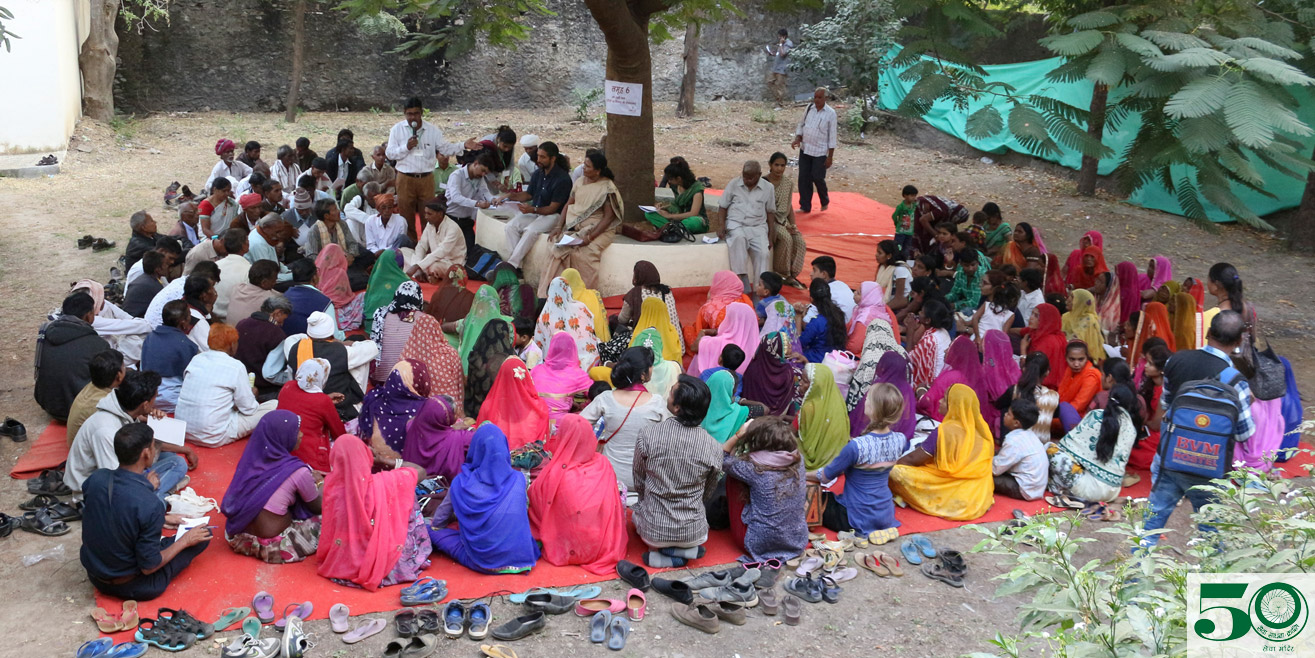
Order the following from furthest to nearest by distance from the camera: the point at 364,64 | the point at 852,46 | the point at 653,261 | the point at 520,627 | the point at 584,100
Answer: the point at 364,64
the point at 584,100
the point at 852,46
the point at 653,261
the point at 520,627

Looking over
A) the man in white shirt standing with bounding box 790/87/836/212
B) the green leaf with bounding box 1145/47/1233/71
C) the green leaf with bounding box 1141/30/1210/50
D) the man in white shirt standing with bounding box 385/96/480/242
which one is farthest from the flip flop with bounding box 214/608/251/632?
the man in white shirt standing with bounding box 790/87/836/212

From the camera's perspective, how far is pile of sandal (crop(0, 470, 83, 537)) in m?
4.72

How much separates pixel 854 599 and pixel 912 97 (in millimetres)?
2491

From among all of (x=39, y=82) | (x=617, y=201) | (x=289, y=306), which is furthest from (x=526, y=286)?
(x=39, y=82)

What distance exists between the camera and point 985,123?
4.39 m

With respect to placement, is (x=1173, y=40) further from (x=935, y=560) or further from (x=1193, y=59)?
(x=935, y=560)

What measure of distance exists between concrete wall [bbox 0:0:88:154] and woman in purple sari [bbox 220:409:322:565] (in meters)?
10.7

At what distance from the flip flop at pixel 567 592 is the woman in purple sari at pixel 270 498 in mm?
1067

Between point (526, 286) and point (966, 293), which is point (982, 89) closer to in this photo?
point (966, 293)

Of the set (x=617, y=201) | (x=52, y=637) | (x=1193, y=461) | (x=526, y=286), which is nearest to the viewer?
(x=52, y=637)

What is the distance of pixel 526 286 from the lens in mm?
7652

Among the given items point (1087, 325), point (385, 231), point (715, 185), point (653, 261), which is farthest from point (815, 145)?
point (385, 231)

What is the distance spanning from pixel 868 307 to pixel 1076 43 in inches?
117

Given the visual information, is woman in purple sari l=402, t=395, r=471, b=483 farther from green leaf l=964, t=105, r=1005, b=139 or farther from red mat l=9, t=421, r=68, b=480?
green leaf l=964, t=105, r=1005, b=139
